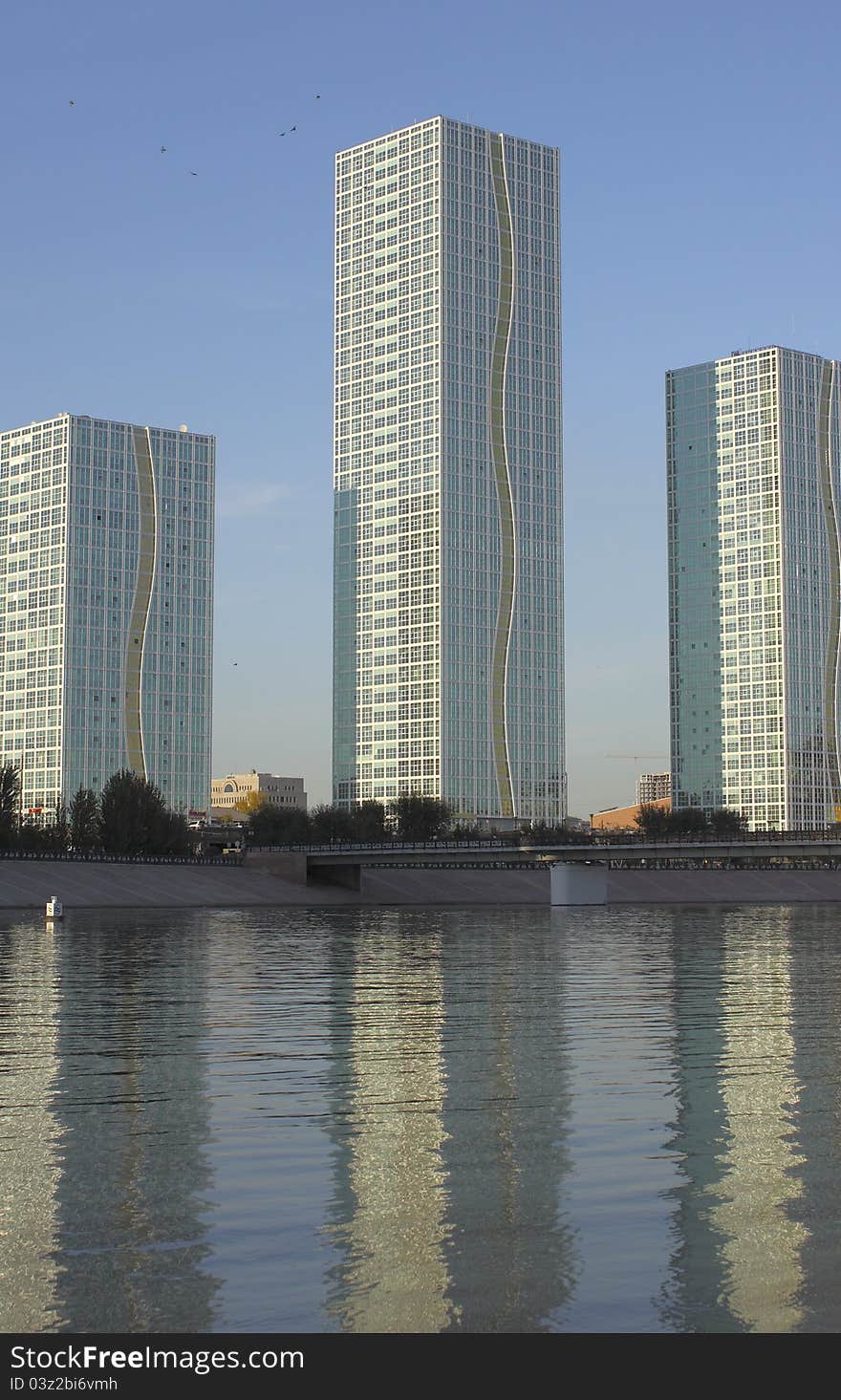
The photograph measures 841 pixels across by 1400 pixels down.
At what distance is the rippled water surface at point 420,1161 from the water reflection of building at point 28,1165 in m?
0.06

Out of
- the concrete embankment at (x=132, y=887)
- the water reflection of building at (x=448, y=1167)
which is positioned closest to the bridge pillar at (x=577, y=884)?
the concrete embankment at (x=132, y=887)

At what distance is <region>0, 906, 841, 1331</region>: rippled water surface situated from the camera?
18156 millimetres

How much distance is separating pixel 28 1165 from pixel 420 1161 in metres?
6.15

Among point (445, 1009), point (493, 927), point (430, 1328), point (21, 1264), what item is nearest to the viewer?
point (430, 1328)

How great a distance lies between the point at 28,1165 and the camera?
1025 inches

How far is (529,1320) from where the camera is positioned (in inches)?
677

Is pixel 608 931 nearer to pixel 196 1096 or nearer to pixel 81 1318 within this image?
pixel 196 1096

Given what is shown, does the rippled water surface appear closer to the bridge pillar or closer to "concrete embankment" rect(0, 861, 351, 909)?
"concrete embankment" rect(0, 861, 351, 909)

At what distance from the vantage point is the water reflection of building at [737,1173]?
1803 centimetres

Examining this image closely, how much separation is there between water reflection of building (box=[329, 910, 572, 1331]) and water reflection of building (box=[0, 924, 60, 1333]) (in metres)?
3.35

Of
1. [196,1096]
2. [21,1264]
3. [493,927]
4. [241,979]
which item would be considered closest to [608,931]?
[493,927]

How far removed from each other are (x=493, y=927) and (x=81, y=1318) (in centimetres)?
11491

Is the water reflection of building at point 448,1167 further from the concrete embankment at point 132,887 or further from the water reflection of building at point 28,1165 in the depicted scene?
the concrete embankment at point 132,887

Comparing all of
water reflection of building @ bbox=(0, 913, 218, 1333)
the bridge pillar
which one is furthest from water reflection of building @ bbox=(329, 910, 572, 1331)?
the bridge pillar
